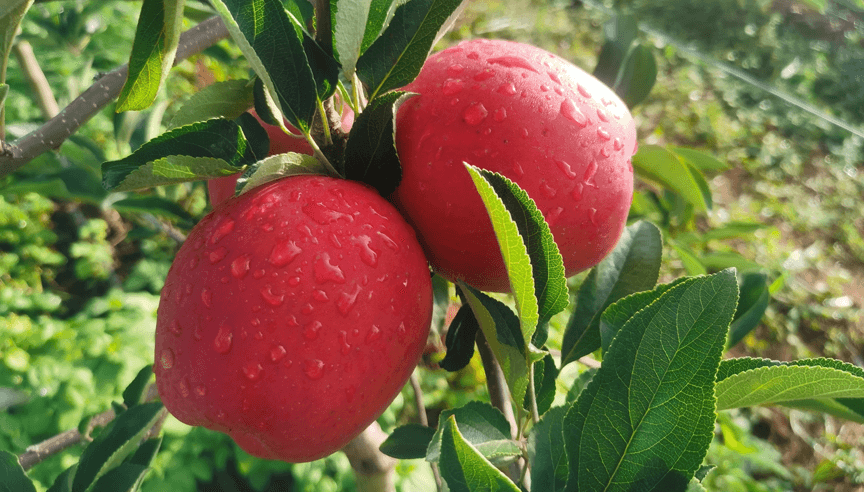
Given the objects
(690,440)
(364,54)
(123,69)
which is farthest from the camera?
(123,69)

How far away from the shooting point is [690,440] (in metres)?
0.29

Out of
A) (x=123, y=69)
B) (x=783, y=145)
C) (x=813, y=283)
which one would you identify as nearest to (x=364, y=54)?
(x=123, y=69)

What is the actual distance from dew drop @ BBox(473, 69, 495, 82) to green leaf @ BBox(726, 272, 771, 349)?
1.58ft

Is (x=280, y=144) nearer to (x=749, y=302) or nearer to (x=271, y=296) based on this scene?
(x=271, y=296)

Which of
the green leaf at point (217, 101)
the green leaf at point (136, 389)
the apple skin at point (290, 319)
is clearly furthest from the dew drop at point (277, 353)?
the green leaf at point (136, 389)

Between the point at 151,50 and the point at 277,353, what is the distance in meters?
0.20

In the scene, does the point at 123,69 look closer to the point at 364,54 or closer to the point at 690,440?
the point at 364,54

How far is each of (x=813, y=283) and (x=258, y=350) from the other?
106 inches

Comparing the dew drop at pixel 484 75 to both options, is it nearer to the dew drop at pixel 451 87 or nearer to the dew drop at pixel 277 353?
the dew drop at pixel 451 87

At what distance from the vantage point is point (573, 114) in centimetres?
40

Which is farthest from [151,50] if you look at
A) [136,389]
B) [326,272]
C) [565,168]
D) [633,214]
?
[633,214]

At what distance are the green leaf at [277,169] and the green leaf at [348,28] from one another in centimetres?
7

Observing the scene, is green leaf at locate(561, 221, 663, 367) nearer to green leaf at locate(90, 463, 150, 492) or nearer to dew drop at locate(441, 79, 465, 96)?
dew drop at locate(441, 79, 465, 96)

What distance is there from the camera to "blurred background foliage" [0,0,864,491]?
110cm
